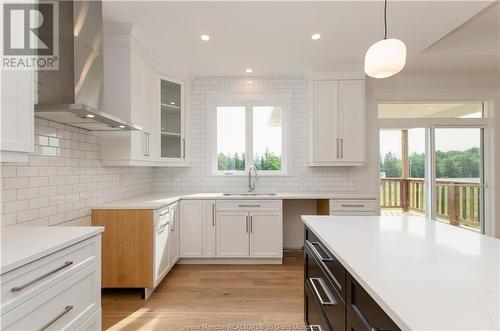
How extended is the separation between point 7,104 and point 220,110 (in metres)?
2.87

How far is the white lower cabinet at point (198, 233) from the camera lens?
317 cm

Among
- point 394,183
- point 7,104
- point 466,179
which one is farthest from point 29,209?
point 466,179

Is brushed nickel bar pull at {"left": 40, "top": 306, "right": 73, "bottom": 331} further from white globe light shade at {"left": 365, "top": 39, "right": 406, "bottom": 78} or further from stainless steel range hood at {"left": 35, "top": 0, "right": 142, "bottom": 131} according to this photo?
white globe light shade at {"left": 365, "top": 39, "right": 406, "bottom": 78}

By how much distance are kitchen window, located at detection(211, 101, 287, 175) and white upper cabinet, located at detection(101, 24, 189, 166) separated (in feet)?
2.76

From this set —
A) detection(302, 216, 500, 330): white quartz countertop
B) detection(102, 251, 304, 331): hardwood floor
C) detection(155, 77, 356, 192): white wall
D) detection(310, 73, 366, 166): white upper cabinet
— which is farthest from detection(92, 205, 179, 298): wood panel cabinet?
detection(310, 73, 366, 166): white upper cabinet

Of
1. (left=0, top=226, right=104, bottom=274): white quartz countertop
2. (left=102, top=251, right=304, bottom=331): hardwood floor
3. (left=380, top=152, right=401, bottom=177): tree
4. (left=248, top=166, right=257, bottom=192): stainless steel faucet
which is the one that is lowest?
(left=102, top=251, right=304, bottom=331): hardwood floor

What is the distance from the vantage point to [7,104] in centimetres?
116

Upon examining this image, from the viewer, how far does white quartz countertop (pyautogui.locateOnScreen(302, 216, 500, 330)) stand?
0.59m

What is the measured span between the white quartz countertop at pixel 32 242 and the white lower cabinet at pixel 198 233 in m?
1.74

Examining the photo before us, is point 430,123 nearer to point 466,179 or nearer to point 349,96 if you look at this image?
point 466,179

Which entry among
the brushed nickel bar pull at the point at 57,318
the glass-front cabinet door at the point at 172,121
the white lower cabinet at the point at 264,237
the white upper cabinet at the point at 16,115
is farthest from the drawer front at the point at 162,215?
the white upper cabinet at the point at 16,115

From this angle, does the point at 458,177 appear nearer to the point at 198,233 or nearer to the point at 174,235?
the point at 198,233

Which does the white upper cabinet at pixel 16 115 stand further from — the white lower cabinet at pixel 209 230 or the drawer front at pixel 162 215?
the white lower cabinet at pixel 209 230

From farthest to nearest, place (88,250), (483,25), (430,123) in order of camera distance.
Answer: (430,123) < (483,25) < (88,250)
